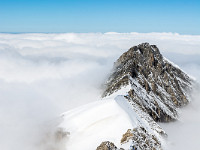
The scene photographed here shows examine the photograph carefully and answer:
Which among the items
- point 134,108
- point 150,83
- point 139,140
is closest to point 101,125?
point 139,140

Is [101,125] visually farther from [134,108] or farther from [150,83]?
[150,83]

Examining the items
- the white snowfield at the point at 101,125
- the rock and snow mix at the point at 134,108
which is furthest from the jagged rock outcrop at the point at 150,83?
the white snowfield at the point at 101,125

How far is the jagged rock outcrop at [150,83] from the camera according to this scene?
295ft

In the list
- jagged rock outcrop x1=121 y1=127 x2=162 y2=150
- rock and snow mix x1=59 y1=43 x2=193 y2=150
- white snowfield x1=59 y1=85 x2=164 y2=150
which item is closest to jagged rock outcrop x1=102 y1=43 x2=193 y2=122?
rock and snow mix x1=59 y1=43 x2=193 y2=150

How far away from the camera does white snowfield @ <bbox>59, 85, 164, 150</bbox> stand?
49500 mm

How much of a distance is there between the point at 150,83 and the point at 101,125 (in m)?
58.6

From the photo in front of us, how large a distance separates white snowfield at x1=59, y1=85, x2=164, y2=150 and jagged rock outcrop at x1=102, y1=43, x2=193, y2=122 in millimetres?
18453

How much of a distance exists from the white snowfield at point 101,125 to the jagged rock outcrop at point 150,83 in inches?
726

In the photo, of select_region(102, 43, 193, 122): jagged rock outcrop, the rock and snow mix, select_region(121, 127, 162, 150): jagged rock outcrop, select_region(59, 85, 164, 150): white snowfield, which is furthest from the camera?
select_region(102, 43, 193, 122): jagged rock outcrop

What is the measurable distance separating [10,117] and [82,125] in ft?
126

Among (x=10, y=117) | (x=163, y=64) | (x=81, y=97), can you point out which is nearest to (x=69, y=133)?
(x=10, y=117)

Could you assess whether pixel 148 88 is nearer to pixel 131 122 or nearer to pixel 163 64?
pixel 163 64

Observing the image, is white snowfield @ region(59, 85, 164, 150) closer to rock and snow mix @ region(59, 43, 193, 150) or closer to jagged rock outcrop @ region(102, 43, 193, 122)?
rock and snow mix @ region(59, 43, 193, 150)

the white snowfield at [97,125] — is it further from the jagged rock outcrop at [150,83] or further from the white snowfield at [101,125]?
the jagged rock outcrop at [150,83]
